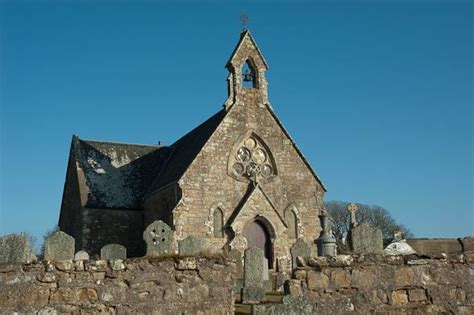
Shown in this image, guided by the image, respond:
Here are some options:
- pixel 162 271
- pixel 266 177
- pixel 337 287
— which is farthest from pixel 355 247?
pixel 266 177

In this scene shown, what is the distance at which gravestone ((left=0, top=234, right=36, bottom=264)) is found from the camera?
27.0 feet

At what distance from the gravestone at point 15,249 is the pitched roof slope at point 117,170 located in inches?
840

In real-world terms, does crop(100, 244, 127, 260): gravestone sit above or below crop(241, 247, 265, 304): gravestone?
above

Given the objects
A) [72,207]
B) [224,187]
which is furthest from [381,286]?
[72,207]

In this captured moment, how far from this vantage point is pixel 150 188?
31.2 meters

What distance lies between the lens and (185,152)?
3053cm


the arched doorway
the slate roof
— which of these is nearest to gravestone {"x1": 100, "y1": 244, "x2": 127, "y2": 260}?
the arched doorway

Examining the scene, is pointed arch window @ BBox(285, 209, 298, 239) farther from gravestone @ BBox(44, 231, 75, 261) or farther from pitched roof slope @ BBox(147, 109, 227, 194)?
gravestone @ BBox(44, 231, 75, 261)

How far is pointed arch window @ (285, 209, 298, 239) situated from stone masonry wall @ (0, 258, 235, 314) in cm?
1926

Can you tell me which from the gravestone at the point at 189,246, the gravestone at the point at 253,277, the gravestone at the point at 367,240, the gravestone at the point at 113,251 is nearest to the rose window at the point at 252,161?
the gravestone at the point at 253,277

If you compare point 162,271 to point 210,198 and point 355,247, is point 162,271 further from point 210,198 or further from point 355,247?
point 210,198

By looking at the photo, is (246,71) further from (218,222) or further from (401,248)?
(401,248)

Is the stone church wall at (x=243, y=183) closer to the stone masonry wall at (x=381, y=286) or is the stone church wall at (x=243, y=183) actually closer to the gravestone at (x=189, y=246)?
the gravestone at (x=189, y=246)

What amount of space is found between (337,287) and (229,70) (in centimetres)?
2214
